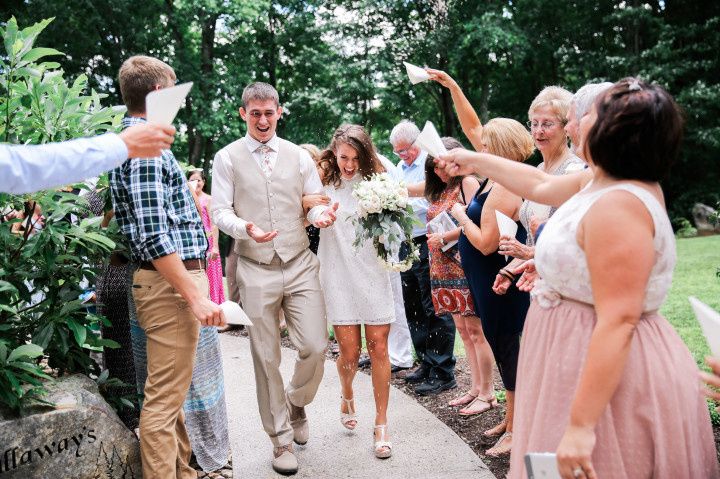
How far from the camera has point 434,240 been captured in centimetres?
508

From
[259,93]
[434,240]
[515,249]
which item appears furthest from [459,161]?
[434,240]

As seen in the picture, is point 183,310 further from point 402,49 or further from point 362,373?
point 402,49

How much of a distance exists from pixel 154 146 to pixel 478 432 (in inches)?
129

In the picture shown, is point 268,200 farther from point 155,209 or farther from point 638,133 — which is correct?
point 638,133

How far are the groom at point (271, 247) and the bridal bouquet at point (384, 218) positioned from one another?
260mm

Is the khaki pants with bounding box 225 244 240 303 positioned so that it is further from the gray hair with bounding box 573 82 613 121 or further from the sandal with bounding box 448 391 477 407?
the gray hair with bounding box 573 82 613 121

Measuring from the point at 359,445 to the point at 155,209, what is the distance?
231 centimetres

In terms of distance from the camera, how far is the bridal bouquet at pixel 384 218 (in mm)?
4133

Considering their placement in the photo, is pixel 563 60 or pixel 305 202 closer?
pixel 305 202

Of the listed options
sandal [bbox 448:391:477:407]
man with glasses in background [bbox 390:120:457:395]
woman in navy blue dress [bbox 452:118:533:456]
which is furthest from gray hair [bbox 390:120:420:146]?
sandal [bbox 448:391:477:407]

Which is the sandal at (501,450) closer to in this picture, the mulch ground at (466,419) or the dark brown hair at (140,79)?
the mulch ground at (466,419)

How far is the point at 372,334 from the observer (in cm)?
438

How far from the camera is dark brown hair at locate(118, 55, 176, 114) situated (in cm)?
318

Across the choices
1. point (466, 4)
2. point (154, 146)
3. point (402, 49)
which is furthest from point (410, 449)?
point (466, 4)
